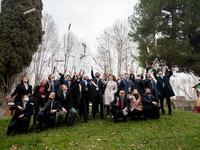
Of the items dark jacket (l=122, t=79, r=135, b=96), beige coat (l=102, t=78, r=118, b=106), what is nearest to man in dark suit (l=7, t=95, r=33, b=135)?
beige coat (l=102, t=78, r=118, b=106)

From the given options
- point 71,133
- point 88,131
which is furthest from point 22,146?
point 88,131

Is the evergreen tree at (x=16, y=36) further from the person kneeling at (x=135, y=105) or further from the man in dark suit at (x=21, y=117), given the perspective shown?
the person kneeling at (x=135, y=105)

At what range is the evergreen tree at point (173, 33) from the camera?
12.7m

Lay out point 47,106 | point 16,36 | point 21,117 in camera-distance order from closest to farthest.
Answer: point 21,117 → point 47,106 → point 16,36

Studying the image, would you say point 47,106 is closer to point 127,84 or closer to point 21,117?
point 21,117

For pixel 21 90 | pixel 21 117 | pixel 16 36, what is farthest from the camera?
A: pixel 16 36

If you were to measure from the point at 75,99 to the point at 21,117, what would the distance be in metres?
2.46

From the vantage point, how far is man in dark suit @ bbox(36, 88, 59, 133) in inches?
228

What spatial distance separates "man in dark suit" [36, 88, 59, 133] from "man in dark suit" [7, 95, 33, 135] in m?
0.46

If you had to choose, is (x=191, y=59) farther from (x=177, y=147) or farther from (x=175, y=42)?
(x=177, y=147)

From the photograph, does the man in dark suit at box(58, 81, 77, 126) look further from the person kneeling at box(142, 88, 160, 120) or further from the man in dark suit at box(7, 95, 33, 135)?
the person kneeling at box(142, 88, 160, 120)

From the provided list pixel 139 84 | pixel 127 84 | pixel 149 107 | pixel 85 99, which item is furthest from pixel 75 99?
pixel 139 84

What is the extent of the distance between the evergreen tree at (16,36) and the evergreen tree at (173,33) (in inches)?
437

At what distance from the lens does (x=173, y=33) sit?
1382 centimetres
